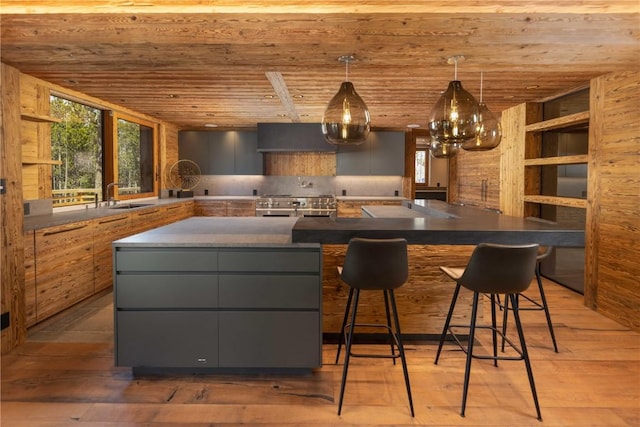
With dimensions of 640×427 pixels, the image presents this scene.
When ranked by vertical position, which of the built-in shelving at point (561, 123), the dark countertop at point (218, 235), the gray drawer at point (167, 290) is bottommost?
the gray drawer at point (167, 290)

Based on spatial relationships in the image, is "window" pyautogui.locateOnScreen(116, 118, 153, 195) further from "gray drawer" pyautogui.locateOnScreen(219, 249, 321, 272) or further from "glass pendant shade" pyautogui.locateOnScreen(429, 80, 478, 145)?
"glass pendant shade" pyautogui.locateOnScreen(429, 80, 478, 145)

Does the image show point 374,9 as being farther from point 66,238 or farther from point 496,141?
point 66,238

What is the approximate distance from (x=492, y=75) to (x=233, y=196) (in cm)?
539

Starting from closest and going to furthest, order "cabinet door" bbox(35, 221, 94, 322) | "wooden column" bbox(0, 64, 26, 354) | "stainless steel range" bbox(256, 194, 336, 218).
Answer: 1. "wooden column" bbox(0, 64, 26, 354)
2. "cabinet door" bbox(35, 221, 94, 322)
3. "stainless steel range" bbox(256, 194, 336, 218)

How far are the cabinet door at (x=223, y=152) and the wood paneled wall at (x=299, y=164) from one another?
63 cm

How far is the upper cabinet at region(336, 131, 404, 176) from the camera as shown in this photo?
26.4 feet

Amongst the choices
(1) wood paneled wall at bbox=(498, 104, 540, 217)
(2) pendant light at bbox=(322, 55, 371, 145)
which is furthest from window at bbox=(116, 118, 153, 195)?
(1) wood paneled wall at bbox=(498, 104, 540, 217)

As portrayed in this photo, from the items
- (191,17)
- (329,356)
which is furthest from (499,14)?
(329,356)

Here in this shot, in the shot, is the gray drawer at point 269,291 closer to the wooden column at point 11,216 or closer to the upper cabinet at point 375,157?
the wooden column at point 11,216

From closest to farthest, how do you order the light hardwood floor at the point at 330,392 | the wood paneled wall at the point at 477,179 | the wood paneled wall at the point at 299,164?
1. the light hardwood floor at the point at 330,392
2. the wood paneled wall at the point at 477,179
3. the wood paneled wall at the point at 299,164

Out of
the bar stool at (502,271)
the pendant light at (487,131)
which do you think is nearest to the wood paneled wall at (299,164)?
the pendant light at (487,131)

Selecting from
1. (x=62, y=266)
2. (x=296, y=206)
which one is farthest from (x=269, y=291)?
(x=296, y=206)

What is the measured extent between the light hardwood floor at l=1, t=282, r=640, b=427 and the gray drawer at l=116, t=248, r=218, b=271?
0.71 m

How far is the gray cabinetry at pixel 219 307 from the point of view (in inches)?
111
